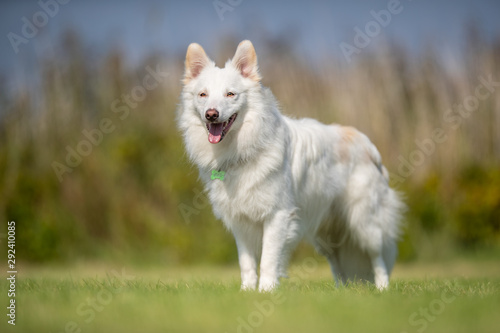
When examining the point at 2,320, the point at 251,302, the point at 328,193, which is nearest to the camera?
the point at 2,320

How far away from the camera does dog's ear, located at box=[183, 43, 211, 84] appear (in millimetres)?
4727

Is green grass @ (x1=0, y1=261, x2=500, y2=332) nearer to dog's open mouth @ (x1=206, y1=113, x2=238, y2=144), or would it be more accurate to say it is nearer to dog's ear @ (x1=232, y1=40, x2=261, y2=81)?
dog's open mouth @ (x1=206, y1=113, x2=238, y2=144)

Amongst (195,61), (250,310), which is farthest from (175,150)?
(250,310)

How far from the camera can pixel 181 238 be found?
877cm

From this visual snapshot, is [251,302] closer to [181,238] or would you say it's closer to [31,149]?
[181,238]

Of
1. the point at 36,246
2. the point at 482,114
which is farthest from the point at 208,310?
the point at 482,114

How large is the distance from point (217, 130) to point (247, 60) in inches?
29.9

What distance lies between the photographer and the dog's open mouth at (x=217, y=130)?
4.31 metres

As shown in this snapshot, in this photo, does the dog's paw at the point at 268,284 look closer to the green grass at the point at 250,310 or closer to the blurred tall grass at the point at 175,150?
the green grass at the point at 250,310

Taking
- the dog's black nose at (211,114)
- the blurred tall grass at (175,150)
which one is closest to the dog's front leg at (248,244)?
the dog's black nose at (211,114)

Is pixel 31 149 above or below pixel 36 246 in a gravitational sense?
above

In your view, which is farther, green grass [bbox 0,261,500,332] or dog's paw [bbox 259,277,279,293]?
dog's paw [bbox 259,277,279,293]

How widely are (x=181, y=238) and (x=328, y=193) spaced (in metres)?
4.17

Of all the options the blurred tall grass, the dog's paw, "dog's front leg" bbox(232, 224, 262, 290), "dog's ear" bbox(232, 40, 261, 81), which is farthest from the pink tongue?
the blurred tall grass
